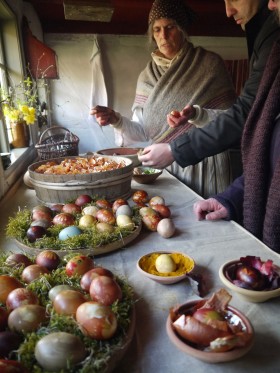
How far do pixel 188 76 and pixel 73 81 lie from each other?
7.37 ft

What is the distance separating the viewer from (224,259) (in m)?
0.83

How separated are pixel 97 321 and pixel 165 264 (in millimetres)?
285

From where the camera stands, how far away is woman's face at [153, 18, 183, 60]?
1721mm

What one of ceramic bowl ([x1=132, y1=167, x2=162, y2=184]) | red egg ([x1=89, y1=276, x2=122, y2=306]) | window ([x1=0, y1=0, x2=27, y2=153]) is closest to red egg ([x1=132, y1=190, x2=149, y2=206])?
ceramic bowl ([x1=132, y1=167, x2=162, y2=184])

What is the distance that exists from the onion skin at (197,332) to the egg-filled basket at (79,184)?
772 mm

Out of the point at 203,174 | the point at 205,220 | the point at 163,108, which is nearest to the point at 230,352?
the point at 205,220

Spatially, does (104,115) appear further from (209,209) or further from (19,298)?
(19,298)

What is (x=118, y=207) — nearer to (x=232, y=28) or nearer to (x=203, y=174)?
(x=203, y=174)

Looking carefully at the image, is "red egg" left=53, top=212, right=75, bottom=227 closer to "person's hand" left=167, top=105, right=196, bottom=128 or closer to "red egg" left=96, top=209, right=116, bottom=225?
"red egg" left=96, top=209, right=116, bottom=225

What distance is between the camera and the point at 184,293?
0.69m

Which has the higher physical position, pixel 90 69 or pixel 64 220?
pixel 90 69

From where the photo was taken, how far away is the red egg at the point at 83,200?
110 centimetres

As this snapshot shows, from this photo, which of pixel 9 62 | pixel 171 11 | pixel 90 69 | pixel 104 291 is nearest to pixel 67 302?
pixel 104 291

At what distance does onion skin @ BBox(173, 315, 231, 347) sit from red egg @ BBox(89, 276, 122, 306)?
5.0 inches
